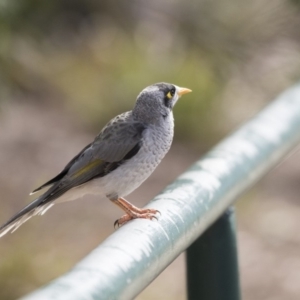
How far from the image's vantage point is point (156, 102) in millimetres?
4195

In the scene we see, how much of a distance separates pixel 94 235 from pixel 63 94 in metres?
2.52

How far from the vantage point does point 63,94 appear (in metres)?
9.92

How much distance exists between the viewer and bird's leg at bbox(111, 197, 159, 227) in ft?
8.38

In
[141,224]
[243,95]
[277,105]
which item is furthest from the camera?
[243,95]

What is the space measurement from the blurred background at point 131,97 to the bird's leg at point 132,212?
74.9 inches

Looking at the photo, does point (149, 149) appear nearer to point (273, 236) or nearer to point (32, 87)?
point (273, 236)

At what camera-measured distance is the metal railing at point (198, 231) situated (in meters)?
1.94

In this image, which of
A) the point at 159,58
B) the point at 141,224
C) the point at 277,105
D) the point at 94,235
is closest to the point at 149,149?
the point at 277,105

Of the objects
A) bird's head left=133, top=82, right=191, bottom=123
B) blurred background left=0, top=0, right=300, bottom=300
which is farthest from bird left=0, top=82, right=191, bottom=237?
blurred background left=0, top=0, right=300, bottom=300

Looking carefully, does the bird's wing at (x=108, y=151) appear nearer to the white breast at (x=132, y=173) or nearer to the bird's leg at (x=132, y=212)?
the white breast at (x=132, y=173)

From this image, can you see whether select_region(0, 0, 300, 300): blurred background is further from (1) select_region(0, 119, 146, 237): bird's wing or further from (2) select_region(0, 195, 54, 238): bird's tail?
(2) select_region(0, 195, 54, 238): bird's tail

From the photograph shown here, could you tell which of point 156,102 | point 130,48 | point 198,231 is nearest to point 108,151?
point 156,102

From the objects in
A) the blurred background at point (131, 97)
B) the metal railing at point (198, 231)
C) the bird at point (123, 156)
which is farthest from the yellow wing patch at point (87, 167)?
the blurred background at point (131, 97)

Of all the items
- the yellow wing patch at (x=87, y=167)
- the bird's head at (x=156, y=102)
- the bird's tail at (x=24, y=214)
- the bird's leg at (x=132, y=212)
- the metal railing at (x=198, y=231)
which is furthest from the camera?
the bird's head at (x=156, y=102)
